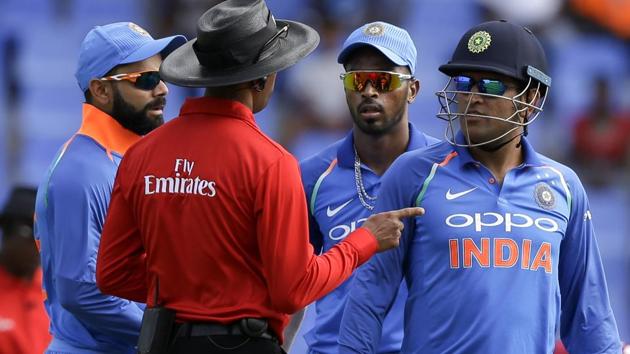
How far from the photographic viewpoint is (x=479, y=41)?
5.12m

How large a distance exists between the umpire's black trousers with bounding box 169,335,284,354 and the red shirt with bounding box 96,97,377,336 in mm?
74

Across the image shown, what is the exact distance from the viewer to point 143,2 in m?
14.3

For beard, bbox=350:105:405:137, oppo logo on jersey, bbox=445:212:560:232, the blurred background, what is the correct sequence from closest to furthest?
oppo logo on jersey, bbox=445:212:560:232 → beard, bbox=350:105:405:137 → the blurred background

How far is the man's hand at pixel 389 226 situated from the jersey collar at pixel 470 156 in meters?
0.30

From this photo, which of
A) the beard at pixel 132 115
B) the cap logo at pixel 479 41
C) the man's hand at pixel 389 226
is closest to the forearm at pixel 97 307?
the beard at pixel 132 115

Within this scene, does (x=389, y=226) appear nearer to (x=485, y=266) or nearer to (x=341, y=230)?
(x=485, y=266)

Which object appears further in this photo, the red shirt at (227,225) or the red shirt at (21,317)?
the red shirt at (21,317)

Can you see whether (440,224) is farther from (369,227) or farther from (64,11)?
(64,11)

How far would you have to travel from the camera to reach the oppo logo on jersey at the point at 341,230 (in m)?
6.06

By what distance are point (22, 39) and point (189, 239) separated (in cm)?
1006

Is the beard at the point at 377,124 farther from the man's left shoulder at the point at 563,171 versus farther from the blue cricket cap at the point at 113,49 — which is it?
the man's left shoulder at the point at 563,171

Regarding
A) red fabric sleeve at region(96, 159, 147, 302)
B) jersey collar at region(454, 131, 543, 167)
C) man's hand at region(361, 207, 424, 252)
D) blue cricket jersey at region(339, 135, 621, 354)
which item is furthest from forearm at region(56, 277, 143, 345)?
jersey collar at region(454, 131, 543, 167)

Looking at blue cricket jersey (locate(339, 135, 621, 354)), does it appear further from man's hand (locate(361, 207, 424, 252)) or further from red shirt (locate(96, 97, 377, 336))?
red shirt (locate(96, 97, 377, 336))

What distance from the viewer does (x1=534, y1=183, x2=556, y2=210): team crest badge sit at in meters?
5.02
